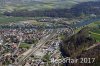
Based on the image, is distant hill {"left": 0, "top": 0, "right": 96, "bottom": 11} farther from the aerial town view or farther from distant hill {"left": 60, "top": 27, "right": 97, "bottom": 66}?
distant hill {"left": 60, "top": 27, "right": 97, "bottom": 66}

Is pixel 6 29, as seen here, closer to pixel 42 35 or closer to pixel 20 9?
pixel 42 35

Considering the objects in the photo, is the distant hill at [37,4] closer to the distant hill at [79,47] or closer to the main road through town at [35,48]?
the main road through town at [35,48]

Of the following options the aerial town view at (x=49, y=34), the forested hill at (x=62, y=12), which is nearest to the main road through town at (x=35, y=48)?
the aerial town view at (x=49, y=34)

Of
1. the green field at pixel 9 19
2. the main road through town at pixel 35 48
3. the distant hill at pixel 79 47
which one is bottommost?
the green field at pixel 9 19

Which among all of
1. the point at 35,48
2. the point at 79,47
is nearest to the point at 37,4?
the point at 35,48

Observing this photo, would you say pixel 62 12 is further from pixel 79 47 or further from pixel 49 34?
pixel 79 47

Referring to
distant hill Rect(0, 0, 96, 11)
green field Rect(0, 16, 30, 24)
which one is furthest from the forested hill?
distant hill Rect(0, 0, 96, 11)

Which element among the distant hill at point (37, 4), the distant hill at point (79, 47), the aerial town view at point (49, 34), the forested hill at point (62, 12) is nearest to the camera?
the distant hill at point (79, 47)

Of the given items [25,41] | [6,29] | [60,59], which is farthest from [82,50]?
[6,29]
